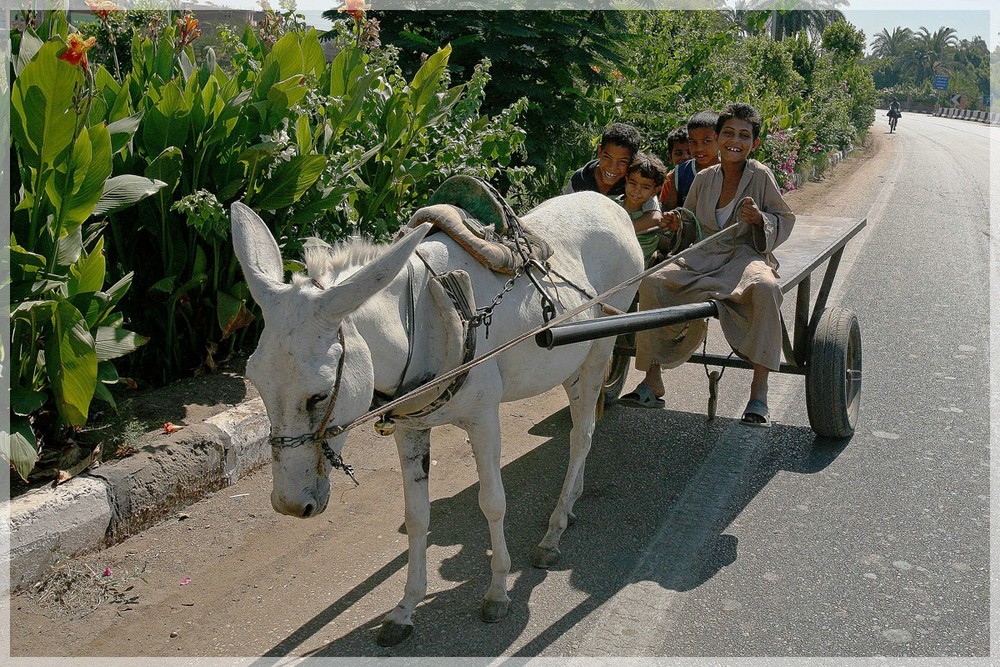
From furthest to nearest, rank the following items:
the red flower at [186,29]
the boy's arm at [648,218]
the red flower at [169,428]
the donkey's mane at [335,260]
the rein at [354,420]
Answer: the red flower at [186,29] → the boy's arm at [648,218] → the red flower at [169,428] → the donkey's mane at [335,260] → the rein at [354,420]

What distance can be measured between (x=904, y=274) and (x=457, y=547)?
758cm

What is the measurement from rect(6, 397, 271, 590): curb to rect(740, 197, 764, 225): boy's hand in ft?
9.40

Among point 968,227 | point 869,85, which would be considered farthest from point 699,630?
point 869,85

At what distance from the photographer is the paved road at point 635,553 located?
332cm

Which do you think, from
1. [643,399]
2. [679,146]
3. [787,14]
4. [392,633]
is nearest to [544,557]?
[392,633]

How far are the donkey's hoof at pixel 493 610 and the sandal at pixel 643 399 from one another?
1922 millimetres

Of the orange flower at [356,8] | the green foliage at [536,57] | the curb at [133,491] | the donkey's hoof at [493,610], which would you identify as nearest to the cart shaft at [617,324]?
the donkey's hoof at [493,610]

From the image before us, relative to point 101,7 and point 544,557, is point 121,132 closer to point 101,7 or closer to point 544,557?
point 101,7

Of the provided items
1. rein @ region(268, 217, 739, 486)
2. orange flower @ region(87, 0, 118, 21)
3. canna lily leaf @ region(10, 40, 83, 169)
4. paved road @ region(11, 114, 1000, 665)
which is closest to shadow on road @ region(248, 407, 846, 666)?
paved road @ region(11, 114, 1000, 665)

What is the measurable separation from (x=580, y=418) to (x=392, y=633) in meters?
1.54

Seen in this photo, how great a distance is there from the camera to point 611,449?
17.0ft

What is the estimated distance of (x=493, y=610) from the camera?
3.45 meters

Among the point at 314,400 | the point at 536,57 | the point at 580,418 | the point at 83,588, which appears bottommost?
the point at 83,588

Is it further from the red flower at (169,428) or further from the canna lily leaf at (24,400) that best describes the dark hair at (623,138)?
the canna lily leaf at (24,400)
